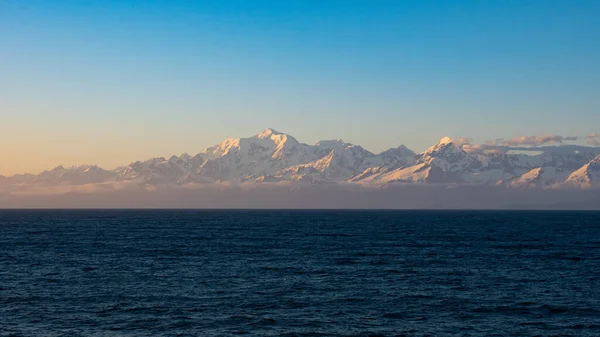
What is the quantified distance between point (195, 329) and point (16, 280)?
3598 centimetres

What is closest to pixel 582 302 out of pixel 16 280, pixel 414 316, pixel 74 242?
pixel 414 316

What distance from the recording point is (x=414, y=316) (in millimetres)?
57188

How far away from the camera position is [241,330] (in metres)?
51.5

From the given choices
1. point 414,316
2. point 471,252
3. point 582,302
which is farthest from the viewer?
point 471,252

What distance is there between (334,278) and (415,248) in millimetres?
47657

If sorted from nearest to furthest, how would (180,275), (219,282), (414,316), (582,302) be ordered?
(414,316)
(582,302)
(219,282)
(180,275)

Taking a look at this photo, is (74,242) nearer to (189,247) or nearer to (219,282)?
(189,247)

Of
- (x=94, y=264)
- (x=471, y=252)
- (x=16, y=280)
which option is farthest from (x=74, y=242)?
(x=471, y=252)

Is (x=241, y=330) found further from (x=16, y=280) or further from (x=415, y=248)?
(x=415, y=248)

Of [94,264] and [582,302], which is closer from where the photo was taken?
[582,302]

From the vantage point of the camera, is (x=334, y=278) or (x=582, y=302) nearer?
(x=582, y=302)

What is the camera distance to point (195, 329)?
51938 mm

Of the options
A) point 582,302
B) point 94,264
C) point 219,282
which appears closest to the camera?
point 582,302

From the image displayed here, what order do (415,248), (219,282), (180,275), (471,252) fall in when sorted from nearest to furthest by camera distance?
(219,282) → (180,275) → (471,252) → (415,248)
